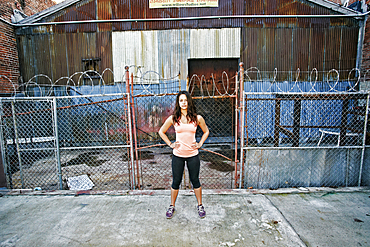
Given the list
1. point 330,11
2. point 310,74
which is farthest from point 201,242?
point 330,11

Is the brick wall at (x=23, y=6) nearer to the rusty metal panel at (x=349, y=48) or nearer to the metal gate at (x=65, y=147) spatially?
the metal gate at (x=65, y=147)

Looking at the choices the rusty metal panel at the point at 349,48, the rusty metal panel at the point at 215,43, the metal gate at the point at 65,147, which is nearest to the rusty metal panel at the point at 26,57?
the metal gate at the point at 65,147

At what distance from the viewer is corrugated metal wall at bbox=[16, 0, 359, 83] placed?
918cm

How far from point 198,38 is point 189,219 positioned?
837cm

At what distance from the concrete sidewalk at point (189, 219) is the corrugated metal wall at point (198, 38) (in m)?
6.84

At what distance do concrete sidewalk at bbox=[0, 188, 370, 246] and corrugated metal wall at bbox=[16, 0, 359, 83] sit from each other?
6838mm

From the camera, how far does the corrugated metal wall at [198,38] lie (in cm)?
918

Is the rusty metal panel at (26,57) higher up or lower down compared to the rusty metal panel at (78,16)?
lower down

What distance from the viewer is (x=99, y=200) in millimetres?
3916

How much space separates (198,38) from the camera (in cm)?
933

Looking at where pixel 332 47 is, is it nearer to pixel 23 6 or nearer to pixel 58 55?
pixel 58 55

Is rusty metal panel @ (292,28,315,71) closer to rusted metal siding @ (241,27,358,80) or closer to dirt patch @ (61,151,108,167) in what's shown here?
rusted metal siding @ (241,27,358,80)

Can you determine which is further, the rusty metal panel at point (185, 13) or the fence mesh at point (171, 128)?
the rusty metal panel at point (185, 13)

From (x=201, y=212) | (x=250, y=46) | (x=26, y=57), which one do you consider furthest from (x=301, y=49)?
(x=26, y=57)
